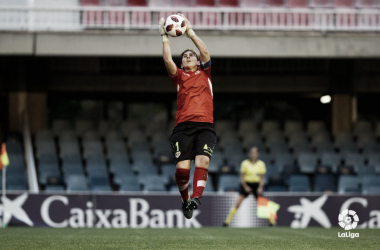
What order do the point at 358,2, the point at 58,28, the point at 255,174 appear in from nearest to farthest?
the point at 255,174 < the point at 58,28 < the point at 358,2

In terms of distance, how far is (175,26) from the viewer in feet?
23.5

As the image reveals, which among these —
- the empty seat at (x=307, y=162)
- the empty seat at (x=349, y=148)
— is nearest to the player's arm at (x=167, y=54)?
the empty seat at (x=307, y=162)

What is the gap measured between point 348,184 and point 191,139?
10760 mm

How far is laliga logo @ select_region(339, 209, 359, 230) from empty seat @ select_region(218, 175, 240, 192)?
3265mm

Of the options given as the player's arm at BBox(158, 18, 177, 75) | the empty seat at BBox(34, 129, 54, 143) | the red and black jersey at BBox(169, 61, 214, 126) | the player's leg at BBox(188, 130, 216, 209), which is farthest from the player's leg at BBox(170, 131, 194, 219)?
the empty seat at BBox(34, 129, 54, 143)

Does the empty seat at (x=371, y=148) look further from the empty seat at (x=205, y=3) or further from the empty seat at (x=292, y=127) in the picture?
the empty seat at (x=205, y=3)

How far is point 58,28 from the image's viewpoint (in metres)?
17.6

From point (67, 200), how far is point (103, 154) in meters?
3.78

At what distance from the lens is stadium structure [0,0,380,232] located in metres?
14.8

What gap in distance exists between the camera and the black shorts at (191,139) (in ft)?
23.8

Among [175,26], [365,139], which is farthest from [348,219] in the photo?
[175,26]

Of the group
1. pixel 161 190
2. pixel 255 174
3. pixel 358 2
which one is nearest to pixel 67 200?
pixel 161 190

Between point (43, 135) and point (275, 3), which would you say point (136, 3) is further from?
point (43, 135)

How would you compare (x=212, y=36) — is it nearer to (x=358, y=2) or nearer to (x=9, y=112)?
(x=358, y=2)
